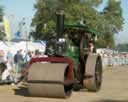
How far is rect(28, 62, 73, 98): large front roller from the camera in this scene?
44.8 ft

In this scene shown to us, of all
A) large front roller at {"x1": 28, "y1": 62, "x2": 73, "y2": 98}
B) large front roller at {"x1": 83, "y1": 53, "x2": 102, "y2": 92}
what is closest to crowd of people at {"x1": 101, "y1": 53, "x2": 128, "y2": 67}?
large front roller at {"x1": 83, "y1": 53, "x2": 102, "y2": 92}

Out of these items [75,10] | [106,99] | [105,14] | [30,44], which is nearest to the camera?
[106,99]

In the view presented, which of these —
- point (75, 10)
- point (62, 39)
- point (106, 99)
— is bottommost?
point (106, 99)

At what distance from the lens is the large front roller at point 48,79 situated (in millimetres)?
13656

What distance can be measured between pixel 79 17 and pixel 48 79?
135ft

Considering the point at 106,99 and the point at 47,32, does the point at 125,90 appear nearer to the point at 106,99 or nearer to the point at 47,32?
the point at 106,99

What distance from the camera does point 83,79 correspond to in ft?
51.8

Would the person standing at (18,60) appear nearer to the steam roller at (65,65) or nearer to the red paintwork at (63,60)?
the steam roller at (65,65)

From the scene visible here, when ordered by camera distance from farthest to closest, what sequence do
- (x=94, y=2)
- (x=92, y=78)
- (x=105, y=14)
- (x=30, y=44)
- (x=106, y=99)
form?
(x=105, y=14), (x=94, y=2), (x=30, y=44), (x=92, y=78), (x=106, y=99)

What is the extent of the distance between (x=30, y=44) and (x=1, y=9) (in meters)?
26.2

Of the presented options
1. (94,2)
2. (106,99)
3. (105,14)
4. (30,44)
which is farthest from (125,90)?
(105,14)

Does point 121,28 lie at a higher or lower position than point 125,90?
higher

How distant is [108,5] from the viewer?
217 ft

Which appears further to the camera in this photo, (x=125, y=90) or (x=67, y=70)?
(x=125, y=90)
